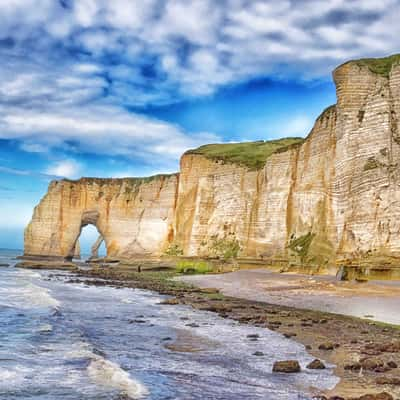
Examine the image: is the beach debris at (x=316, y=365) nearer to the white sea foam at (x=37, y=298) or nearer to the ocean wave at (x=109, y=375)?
the ocean wave at (x=109, y=375)

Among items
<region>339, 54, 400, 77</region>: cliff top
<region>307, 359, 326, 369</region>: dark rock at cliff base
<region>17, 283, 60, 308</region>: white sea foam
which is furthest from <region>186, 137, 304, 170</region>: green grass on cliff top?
<region>307, 359, 326, 369</region>: dark rock at cliff base

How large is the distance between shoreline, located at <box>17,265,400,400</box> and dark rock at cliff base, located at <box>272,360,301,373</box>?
0.77 metres

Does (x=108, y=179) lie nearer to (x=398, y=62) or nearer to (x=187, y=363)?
(x=398, y=62)

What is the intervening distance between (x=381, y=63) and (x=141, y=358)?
27597mm

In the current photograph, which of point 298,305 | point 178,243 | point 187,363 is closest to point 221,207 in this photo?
point 178,243

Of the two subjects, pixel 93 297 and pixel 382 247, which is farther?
pixel 382 247

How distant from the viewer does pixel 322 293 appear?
2452 cm

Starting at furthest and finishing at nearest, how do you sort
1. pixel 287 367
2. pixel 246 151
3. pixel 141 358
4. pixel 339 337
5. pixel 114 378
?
pixel 246 151, pixel 339 337, pixel 141 358, pixel 287 367, pixel 114 378

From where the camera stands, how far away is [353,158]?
32.7 meters

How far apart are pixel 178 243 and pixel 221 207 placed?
8.96m

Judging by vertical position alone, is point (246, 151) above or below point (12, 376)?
above

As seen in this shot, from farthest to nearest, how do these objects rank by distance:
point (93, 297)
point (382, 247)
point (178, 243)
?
point (178, 243), point (382, 247), point (93, 297)

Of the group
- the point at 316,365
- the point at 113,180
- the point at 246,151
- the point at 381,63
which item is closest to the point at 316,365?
the point at 316,365

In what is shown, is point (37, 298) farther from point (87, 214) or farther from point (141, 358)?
point (87, 214)
